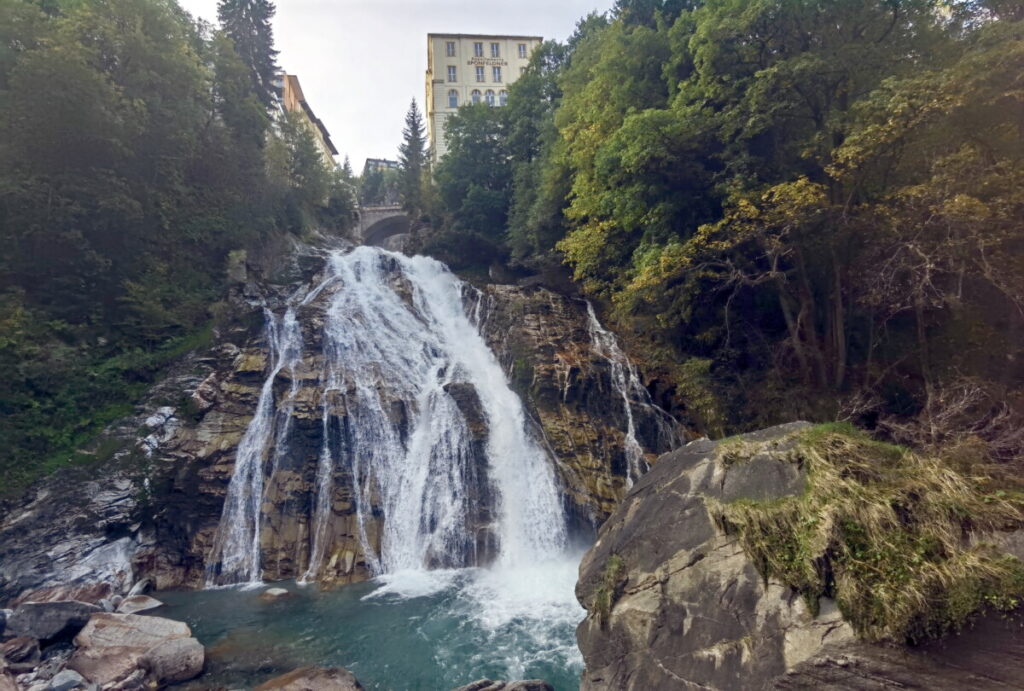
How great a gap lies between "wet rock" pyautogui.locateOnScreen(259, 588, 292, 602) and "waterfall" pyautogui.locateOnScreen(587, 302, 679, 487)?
9.03 meters

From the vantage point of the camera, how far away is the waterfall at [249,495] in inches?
507

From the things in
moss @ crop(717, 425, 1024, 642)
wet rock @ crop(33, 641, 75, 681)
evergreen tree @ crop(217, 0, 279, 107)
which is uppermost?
evergreen tree @ crop(217, 0, 279, 107)

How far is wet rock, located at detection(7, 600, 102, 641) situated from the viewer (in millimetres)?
8914

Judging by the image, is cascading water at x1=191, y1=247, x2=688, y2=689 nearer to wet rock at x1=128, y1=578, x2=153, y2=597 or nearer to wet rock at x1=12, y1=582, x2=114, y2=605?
wet rock at x1=128, y1=578, x2=153, y2=597

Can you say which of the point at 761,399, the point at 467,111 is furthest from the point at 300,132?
the point at 761,399

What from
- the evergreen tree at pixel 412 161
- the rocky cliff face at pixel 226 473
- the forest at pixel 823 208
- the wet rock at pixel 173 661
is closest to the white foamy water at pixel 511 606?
the rocky cliff face at pixel 226 473

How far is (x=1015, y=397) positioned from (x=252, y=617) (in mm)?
16264

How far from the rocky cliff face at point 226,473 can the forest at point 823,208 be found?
9.93 ft

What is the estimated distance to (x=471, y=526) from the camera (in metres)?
13.6

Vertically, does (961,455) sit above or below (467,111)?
below

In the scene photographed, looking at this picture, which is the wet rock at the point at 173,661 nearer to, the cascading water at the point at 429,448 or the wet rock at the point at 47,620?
the wet rock at the point at 47,620

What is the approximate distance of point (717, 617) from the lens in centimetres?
494

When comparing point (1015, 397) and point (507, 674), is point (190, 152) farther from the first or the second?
point (1015, 397)

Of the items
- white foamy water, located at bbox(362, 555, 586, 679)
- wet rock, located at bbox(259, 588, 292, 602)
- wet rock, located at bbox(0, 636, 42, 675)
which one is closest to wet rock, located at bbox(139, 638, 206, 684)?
wet rock, located at bbox(0, 636, 42, 675)
